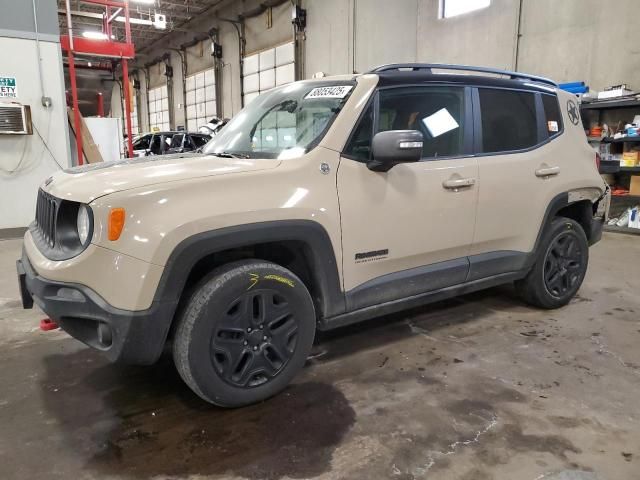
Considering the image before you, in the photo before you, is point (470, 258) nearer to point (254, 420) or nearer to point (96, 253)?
point (254, 420)

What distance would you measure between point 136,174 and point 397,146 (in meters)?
1.22

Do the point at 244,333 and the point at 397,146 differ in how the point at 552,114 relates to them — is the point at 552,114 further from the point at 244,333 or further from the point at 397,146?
the point at 244,333

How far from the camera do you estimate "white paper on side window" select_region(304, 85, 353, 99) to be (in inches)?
103

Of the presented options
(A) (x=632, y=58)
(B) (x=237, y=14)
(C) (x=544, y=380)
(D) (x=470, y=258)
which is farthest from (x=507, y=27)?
(B) (x=237, y=14)

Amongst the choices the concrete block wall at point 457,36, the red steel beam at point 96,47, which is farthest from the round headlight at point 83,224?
the concrete block wall at point 457,36

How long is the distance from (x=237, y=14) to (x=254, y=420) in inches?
657

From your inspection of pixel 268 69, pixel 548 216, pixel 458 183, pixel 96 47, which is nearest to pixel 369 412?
pixel 458 183

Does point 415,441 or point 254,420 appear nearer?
point 415,441

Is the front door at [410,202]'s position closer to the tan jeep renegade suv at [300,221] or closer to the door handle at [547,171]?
the tan jeep renegade suv at [300,221]

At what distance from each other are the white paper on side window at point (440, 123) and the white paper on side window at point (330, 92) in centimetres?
53

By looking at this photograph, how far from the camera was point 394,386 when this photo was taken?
254cm

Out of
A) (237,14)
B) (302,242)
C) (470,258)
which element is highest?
(237,14)

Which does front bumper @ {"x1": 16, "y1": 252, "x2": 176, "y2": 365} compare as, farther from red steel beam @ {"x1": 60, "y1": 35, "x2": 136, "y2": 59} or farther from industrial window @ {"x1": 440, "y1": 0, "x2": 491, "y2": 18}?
industrial window @ {"x1": 440, "y1": 0, "x2": 491, "y2": 18}

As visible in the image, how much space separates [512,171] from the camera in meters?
3.13
